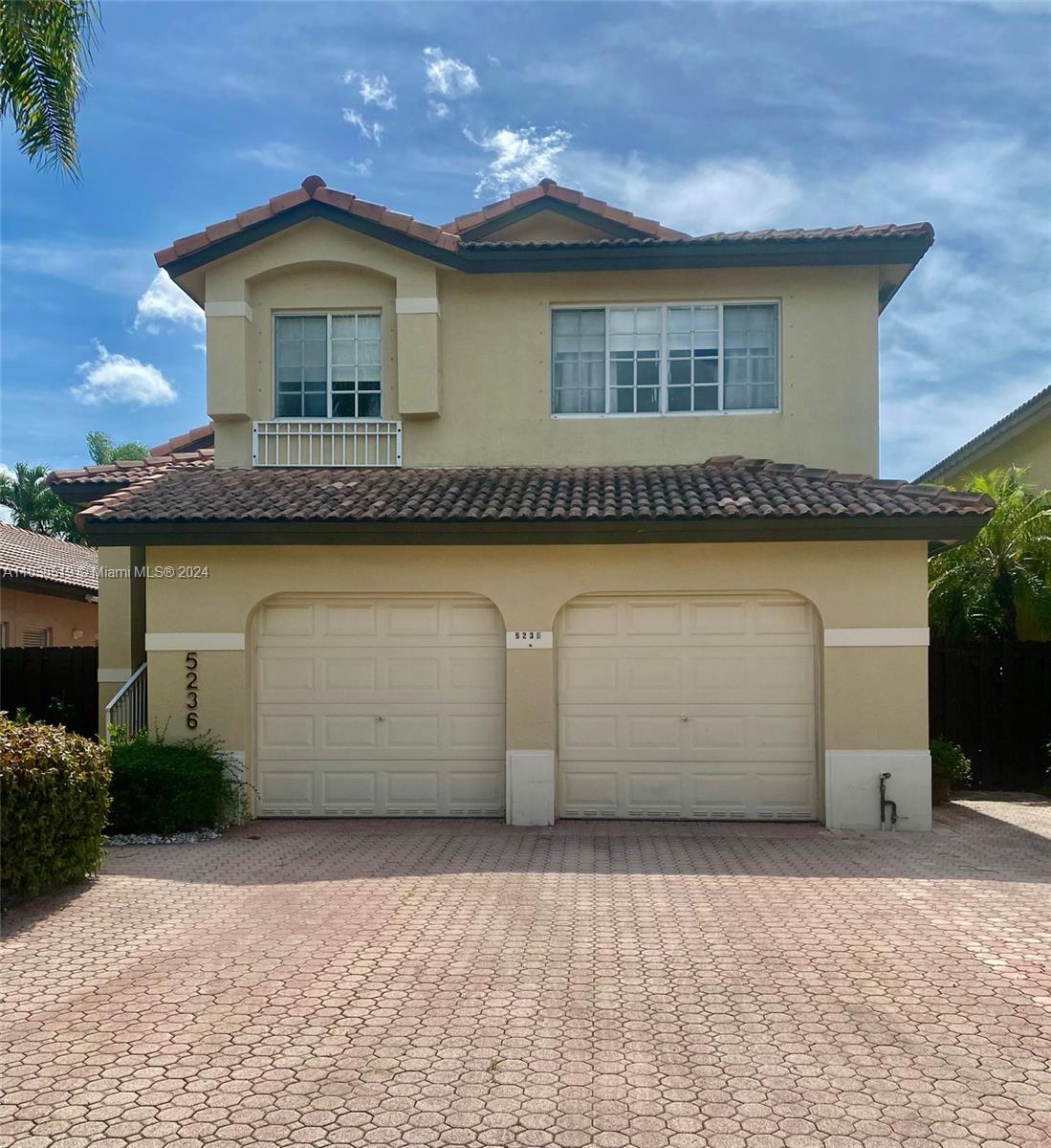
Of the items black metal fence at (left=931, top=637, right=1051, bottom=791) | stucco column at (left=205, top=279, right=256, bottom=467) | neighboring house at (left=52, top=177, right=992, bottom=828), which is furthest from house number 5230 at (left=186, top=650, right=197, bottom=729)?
black metal fence at (left=931, top=637, right=1051, bottom=791)

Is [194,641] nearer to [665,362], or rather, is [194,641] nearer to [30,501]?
[665,362]

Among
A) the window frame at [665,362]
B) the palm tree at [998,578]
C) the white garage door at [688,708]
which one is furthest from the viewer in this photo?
the palm tree at [998,578]

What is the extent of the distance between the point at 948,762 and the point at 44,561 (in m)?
19.8

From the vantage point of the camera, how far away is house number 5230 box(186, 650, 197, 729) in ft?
39.4

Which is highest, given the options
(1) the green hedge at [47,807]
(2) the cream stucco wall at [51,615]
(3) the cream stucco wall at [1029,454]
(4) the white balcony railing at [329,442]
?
(3) the cream stucco wall at [1029,454]

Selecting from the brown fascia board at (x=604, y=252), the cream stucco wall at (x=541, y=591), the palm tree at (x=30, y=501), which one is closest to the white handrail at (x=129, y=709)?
the cream stucco wall at (x=541, y=591)

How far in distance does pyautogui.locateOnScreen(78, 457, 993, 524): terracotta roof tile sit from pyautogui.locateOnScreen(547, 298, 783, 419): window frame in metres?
0.75

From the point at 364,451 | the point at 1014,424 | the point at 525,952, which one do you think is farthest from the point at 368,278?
the point at 1014,424

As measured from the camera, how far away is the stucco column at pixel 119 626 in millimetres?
14109

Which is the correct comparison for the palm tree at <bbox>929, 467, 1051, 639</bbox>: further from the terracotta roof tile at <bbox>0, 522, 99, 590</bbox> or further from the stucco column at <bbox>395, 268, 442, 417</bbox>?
the terracotta roof tile at <bbox>0, 522, 99, 590</bbox>

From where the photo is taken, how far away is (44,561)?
79.0 feet

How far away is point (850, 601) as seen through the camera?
11.6m

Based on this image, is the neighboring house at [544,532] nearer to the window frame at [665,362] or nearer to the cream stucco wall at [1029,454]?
the window frame at [665,362]

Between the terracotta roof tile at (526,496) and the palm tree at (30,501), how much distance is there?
1127 inches
